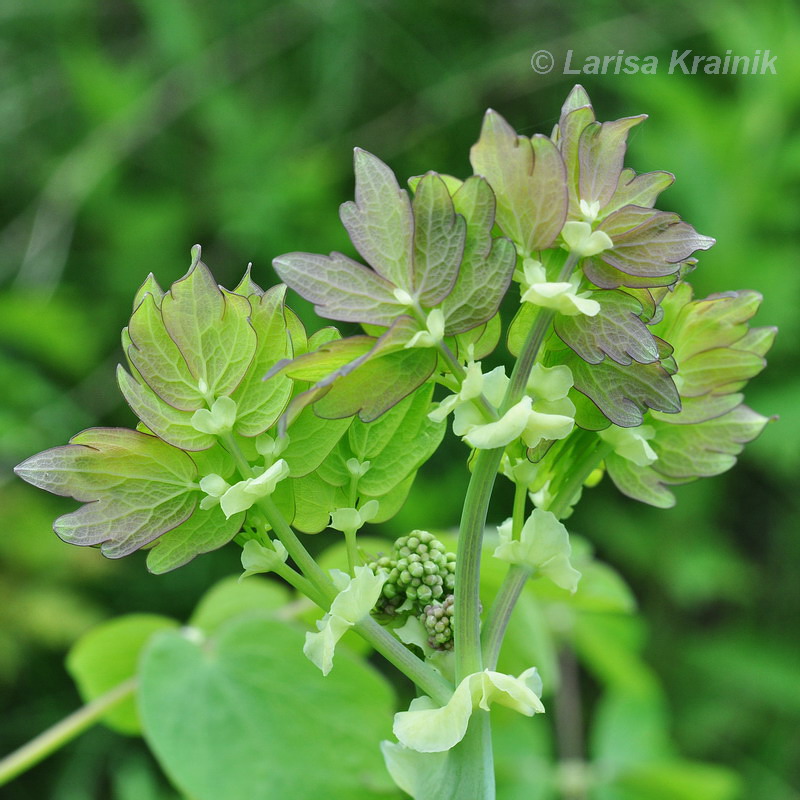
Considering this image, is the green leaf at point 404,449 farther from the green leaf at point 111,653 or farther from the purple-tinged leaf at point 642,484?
the green leaf at point 111,653

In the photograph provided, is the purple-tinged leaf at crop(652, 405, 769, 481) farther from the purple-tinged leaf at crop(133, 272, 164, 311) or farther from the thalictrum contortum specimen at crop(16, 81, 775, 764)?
the purple-tinged leaf at crop(133, 272, 164, 311)

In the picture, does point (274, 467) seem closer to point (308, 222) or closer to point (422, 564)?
point (422, 564)

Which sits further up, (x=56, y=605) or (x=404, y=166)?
(x=404, y=166)

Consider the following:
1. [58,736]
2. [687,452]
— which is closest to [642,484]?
[687,452]

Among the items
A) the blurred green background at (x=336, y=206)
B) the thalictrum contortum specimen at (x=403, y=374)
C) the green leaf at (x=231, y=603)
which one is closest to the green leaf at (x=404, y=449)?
the thalictrum contortum specimen at (x=403, y=374)

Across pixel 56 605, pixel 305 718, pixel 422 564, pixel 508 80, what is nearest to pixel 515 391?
pixel 422 564
